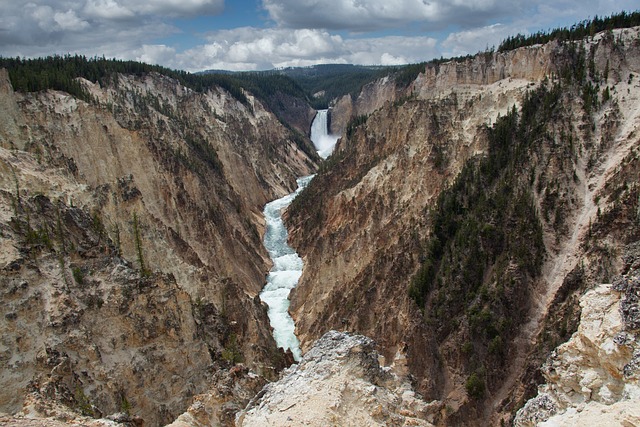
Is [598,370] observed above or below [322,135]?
below

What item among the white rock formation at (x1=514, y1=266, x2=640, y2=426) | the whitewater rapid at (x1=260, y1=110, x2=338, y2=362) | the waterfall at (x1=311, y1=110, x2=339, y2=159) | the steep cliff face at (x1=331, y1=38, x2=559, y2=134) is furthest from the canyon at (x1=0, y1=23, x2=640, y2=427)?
the waterfall at (x1=311, y1=110, x2=339, y2=159)

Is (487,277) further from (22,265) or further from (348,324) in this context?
(22,265)

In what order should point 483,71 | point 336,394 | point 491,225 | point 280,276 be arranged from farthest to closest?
Answer: 1. point 483,71
2. point 280,276
3. point 491,225
4. point 336,394

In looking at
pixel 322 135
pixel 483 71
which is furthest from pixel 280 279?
pixel 322 135

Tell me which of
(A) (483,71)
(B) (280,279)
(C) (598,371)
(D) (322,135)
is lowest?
(B) (280,279)

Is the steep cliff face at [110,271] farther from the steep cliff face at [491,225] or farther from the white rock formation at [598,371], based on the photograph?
the white rock formation at [598,371]

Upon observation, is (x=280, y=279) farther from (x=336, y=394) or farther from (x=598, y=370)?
(x=598, y=370)
